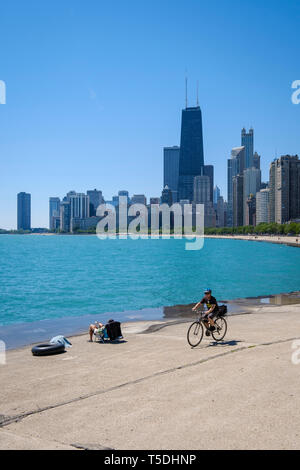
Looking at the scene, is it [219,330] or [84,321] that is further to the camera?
[84,321]

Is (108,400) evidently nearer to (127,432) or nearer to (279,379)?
(127,432)

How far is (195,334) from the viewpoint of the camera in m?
15.3

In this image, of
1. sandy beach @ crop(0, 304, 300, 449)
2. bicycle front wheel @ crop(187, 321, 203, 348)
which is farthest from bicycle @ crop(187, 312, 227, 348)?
sandy beach @ crop(0, 304, 300, 449)

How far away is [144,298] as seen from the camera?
41.8m

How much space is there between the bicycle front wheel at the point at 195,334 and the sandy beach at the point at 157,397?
0.29 m

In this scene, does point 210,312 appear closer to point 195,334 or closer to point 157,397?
point 195,334

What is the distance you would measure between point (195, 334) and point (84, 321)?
13.6m

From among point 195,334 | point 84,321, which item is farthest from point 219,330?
point 84,321

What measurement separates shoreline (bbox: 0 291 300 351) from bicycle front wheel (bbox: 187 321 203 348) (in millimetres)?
7173

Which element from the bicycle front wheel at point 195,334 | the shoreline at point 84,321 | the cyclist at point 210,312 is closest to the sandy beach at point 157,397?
the bicycle front wheel at point 195,334

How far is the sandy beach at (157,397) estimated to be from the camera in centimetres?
742

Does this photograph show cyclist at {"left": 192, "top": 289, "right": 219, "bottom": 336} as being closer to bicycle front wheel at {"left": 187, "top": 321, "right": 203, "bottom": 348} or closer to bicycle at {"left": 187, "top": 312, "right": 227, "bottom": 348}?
bicycle at {"left": 187, "top": 312, "right": 227, "bottom": 348}
